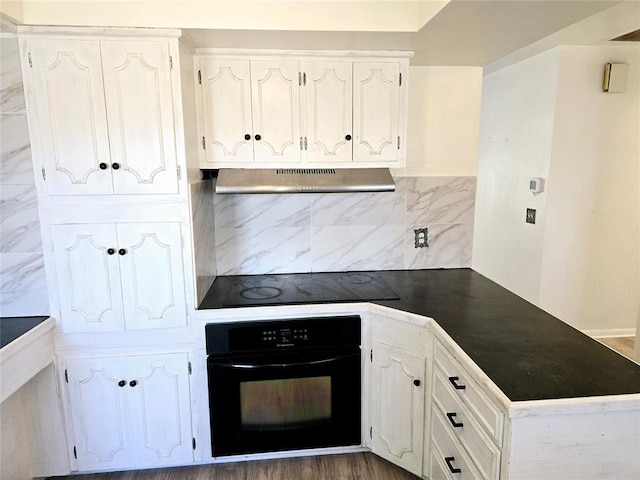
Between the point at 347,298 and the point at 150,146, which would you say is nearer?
the point at 150,146

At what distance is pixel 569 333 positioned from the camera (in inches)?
64.4

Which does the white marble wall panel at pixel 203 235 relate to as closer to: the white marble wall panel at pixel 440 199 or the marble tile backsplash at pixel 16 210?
the marble tile backsplash at pixel 16 210

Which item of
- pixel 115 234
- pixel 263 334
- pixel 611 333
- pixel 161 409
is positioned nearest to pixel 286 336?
pixel 263 334

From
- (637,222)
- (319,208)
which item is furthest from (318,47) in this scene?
(637,222)

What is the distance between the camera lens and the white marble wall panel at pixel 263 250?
8.25ft

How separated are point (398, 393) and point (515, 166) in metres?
2.66

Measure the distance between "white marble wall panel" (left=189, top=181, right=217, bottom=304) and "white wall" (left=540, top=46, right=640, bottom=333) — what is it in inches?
107

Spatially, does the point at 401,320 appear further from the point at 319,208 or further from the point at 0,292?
the point at 0,292

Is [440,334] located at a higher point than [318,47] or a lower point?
lower

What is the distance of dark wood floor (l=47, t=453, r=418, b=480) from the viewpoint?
2.09 meters

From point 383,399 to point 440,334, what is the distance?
23.1 inches

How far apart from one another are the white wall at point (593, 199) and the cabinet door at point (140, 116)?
9.65 feet

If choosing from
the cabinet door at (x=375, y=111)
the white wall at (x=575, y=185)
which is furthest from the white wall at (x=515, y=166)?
the cabinet door at (x=375, y=111)

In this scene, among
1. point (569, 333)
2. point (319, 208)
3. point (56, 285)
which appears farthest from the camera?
point (319, 208)
